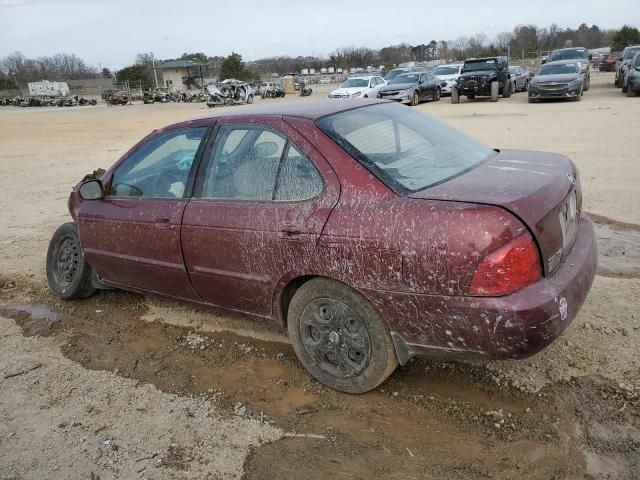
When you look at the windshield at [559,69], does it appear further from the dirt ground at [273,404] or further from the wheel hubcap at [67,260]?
the wheel hubcap at [67,260]

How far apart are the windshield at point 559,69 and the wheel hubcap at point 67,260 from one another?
20.2m

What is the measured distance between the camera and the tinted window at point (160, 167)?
371cm

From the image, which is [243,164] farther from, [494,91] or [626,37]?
[626,37]

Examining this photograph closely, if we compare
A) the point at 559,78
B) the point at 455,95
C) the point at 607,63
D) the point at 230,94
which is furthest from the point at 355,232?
the point at 607,63

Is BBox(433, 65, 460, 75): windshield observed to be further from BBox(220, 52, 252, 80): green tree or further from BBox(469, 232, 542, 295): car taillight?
BBox(220, 52, 252, 80): green tree

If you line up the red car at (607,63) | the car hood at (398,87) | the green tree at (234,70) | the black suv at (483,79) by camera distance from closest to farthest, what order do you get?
the black suv at (483,79) < the car hood at (398,87) < the red car at (607,63) < the green tree at (234,70)

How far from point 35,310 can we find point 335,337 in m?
3.05

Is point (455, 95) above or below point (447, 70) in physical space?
below

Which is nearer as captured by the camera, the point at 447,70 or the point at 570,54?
the point at 570,54

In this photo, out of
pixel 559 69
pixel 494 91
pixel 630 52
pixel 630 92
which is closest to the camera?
pixel 630 92

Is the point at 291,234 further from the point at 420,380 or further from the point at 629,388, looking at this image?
the point at 629,388

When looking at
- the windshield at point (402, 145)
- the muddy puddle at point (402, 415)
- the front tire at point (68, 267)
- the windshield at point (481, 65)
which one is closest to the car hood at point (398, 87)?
the windshield at point (481, 65)

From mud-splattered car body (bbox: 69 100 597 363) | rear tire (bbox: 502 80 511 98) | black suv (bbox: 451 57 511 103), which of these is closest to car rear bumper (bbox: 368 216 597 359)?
mud-splattered car body (bbox: 69 100 597 363)

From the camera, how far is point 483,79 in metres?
22.5
